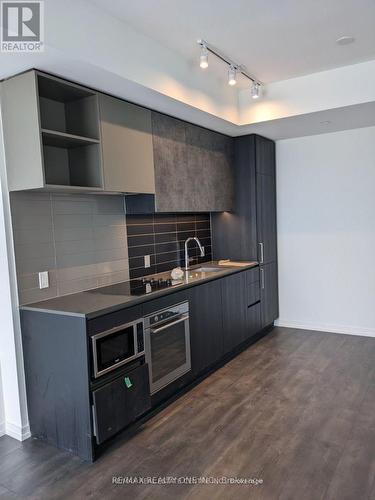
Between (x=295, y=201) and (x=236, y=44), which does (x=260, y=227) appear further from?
(x=236, y=44)

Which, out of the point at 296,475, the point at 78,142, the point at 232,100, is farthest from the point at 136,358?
the point at 232,100

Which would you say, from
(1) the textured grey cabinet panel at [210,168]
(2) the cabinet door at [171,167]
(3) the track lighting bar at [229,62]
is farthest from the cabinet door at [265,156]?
(2) the cabinet door at [171,167]

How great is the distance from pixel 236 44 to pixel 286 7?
550 mm

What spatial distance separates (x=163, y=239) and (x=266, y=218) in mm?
1456

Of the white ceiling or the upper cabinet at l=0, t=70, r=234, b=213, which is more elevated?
the white ceiling

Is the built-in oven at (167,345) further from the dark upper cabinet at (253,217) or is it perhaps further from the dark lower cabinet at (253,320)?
the dark upper cabinet at (253,217)

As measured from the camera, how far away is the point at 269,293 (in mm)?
4707

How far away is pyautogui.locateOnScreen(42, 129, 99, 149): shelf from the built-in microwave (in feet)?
4.21

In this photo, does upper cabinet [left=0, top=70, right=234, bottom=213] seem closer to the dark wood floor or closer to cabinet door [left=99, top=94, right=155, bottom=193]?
cabinet door [left=99, top=94, right=155, bottom=193]

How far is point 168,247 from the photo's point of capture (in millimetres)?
3967

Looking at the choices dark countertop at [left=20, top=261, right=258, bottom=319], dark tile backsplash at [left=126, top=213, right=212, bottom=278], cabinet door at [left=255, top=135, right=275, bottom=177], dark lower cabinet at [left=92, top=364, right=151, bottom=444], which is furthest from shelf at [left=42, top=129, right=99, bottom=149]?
cabinet door at [left=255, top=135, right=275, bottom=177]

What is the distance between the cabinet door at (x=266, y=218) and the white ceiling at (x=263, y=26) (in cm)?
154

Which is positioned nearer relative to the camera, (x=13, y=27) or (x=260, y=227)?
(x=13, y=27)

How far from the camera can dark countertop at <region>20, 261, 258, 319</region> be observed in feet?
7.66
